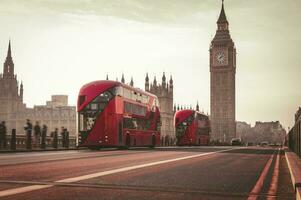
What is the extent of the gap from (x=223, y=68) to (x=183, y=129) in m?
113

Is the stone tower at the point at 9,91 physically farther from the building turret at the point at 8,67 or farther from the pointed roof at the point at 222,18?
the pointed roof at the point at 222,18

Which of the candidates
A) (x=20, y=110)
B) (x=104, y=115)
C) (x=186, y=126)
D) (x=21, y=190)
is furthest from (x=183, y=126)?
(x=20, y=110)

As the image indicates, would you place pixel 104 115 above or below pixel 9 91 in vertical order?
below

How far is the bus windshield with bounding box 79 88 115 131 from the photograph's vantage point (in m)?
24.3

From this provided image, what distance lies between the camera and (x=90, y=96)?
24.4 meters

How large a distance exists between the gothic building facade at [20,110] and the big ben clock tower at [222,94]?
149 ft

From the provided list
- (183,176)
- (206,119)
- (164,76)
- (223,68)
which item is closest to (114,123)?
(183,176)

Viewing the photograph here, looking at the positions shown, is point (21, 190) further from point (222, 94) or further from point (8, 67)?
point (8, 67)

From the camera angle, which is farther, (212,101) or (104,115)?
(212,101)

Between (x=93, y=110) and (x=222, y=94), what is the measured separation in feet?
425

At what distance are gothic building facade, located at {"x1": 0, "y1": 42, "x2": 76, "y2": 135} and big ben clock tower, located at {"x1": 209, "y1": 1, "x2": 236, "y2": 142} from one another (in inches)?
1787

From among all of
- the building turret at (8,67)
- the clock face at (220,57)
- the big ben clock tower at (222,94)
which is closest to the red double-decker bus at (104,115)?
the big ben clock tower at (222,94)

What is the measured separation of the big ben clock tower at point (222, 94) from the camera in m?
151

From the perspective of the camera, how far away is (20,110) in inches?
6496
